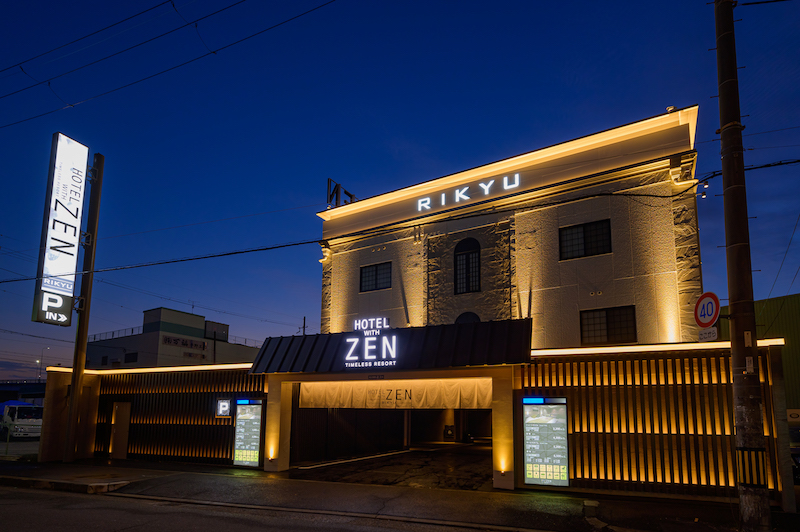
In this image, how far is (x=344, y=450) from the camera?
23.9 m

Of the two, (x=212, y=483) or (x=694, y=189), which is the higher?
(x=694, y=189)

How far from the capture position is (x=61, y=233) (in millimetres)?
20750

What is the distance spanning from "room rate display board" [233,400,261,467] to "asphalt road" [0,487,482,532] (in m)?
5.63

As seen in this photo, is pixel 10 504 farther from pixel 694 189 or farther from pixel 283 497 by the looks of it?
pixel 694 189

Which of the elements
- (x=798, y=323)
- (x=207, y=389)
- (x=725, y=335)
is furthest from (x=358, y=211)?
(x=725, y=335)

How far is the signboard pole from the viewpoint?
69.8ft

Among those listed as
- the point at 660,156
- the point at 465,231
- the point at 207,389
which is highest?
the point at 660,156

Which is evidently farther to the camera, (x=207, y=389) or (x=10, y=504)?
(x=207, y=389)

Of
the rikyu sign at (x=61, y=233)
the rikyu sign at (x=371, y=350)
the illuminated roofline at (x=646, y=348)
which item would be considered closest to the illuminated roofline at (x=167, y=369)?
the rikyu sign at (x=61, y=233)

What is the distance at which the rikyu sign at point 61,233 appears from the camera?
20.2 meters

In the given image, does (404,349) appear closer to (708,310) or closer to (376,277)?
(376,277)

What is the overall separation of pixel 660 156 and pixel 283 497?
14954mm

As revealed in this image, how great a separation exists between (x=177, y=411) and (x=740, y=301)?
19.9 m

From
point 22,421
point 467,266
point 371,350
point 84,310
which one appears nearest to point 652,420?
point 371,350
